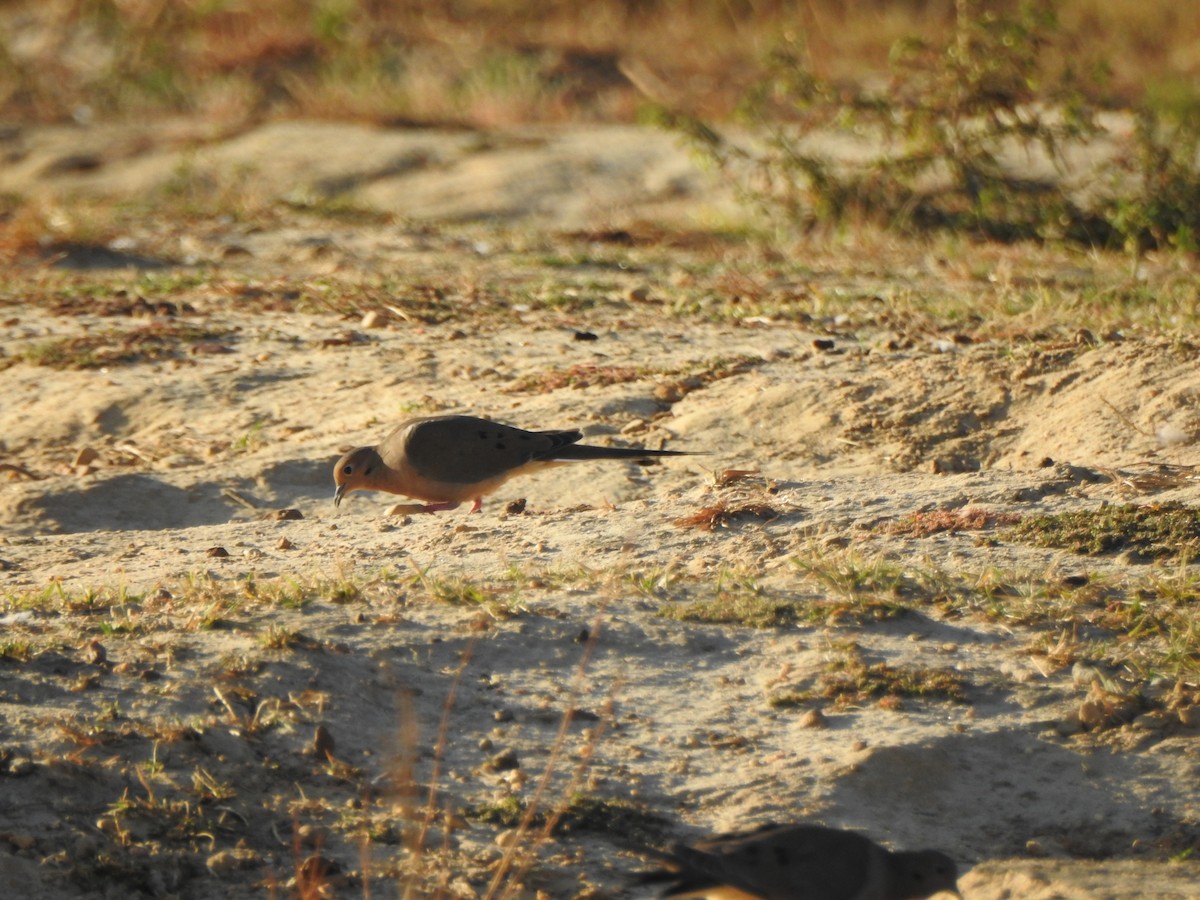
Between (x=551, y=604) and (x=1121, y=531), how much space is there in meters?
1.55

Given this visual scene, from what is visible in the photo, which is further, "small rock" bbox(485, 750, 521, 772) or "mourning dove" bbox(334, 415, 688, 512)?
"mourning dove" bbox(334, 415, 688, 512)

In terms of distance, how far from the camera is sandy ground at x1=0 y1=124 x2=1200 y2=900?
332 centimetres

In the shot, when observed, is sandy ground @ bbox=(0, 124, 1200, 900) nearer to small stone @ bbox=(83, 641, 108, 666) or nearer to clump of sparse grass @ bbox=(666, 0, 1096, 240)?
small stone @ bbox=(83, 641, 108, 666)

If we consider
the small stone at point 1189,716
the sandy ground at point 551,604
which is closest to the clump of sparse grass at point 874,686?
the sandy ground at point 551,604

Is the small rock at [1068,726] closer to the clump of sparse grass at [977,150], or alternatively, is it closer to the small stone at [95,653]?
the small stone at [95,653]

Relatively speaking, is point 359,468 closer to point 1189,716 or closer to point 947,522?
point 947,522

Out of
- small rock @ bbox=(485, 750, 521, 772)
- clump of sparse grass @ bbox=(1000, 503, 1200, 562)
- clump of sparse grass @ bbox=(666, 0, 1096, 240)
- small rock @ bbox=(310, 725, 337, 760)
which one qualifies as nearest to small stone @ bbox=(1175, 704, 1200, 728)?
clump of sparse grass @ bbox=(1000, 503, 1200, 562)

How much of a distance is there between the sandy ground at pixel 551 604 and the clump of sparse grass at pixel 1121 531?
65mm

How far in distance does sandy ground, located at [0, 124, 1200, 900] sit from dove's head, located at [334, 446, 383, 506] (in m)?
0.13

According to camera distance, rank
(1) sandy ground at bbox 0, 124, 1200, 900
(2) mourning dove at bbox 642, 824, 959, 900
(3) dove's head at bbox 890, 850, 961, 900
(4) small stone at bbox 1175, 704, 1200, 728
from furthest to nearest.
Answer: (4) small stone at bbox 1175, 704, 1200, 728 < (1) sandy ground at bbox 0, 124, 1200, 900 < (3) dove's head at bbox 890, 850, 961, 900 < (2) mourning dove at bbox 642, 824, 959, 900

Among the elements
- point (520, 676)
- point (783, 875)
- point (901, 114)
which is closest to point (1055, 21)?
point (901, 114)

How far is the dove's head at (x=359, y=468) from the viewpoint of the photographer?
4996 millimetres

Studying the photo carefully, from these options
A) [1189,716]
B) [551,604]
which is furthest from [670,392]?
[1189,716]

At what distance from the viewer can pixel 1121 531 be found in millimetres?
4344
